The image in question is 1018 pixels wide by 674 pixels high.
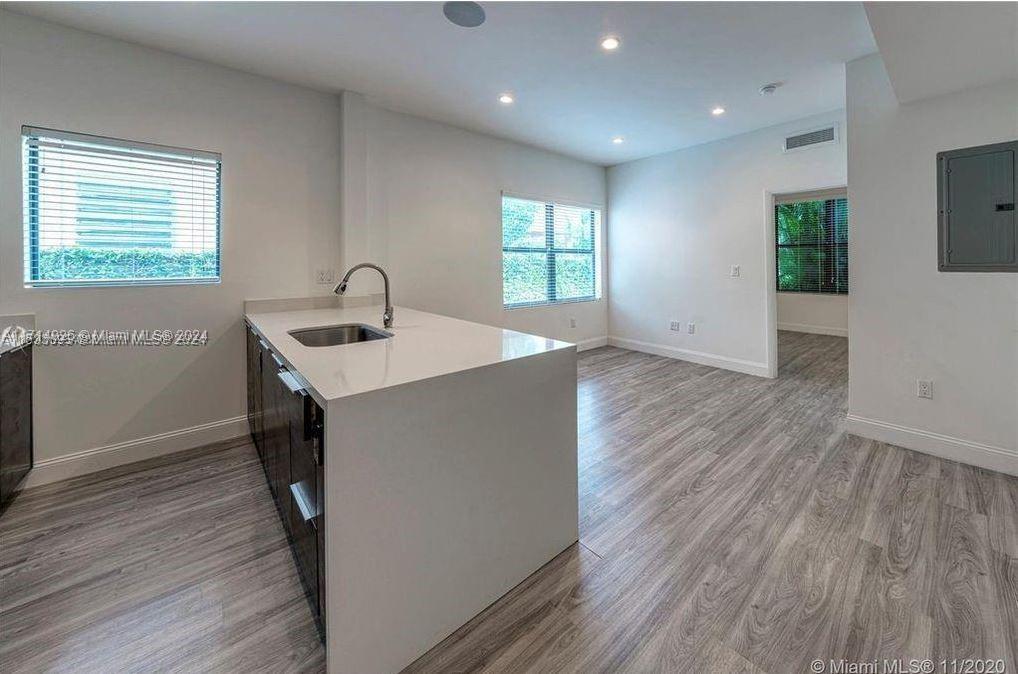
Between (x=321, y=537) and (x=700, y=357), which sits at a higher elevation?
(x=700, y=357)

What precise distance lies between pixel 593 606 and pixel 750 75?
147 inches

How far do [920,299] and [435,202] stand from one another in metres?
3.95

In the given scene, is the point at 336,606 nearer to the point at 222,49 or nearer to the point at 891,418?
the point at 222,49

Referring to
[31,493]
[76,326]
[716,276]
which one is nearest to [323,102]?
[76,326]

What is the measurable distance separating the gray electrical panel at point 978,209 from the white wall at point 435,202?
363 centimetres

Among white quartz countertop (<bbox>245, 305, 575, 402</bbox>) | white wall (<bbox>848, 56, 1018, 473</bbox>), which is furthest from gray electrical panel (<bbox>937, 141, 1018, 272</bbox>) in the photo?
white quartz countertop (<bbox>245, 305, 575, 402</bbox>)

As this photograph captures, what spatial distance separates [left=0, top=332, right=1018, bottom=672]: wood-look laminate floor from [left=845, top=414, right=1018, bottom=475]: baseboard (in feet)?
0.33

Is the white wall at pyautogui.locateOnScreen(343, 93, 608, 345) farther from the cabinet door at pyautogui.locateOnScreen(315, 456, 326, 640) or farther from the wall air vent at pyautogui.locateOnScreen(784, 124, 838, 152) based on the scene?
the cabinet door at pyautogui.locateOnScreen(315, 456, 326, 640)

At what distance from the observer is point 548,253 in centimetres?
554

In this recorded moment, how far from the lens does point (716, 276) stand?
498cm

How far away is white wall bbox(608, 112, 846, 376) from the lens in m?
4.40

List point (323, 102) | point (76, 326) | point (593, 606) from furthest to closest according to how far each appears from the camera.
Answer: point (323, 102) → point (76, 326) → point (593, 606)

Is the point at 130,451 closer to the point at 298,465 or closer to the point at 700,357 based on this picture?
the point at 298,465

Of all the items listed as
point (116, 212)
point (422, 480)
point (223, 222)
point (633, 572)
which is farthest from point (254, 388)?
point (633, 572)
